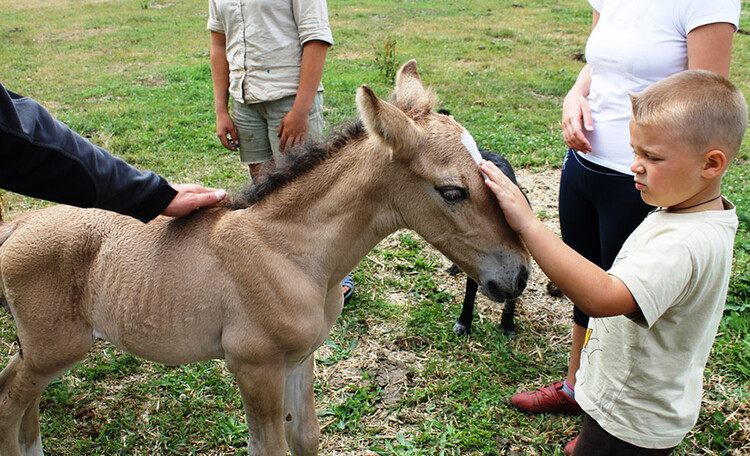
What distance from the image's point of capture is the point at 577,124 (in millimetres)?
2375

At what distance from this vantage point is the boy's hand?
177 centimetres

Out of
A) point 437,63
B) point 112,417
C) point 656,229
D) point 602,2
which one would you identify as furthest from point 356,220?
point 437,63

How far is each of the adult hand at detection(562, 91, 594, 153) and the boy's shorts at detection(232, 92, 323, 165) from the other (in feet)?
5.36

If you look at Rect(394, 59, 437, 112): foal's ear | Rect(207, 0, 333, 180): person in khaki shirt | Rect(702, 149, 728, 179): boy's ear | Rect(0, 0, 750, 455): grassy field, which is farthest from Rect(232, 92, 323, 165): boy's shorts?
Rect(702, 149, 728, 179): boy's ear

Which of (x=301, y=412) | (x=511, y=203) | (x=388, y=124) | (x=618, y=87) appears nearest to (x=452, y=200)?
(x=511, y=203)

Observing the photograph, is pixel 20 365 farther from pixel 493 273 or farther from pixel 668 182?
pixel 668 182

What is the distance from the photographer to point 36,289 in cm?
222

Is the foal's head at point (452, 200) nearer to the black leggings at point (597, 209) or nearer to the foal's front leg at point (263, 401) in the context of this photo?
the black leggings at point (597, 209)

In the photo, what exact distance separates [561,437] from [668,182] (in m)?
1.82

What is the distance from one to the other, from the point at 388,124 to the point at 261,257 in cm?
74

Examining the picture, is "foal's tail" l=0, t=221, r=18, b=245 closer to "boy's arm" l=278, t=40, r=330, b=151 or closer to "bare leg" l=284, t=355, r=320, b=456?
"bare leg" l=284, t=355, r=320, b=456

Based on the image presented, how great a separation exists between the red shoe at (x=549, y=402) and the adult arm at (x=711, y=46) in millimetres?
1837

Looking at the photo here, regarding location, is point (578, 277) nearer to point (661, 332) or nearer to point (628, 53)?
point (661, 332)

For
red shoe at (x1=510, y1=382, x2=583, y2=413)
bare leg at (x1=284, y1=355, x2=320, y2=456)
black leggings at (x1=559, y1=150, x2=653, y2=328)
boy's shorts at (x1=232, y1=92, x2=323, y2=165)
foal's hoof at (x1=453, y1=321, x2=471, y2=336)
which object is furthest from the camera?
foal's hoof at (x1=453, y1=321, x2=471, y2=336)
